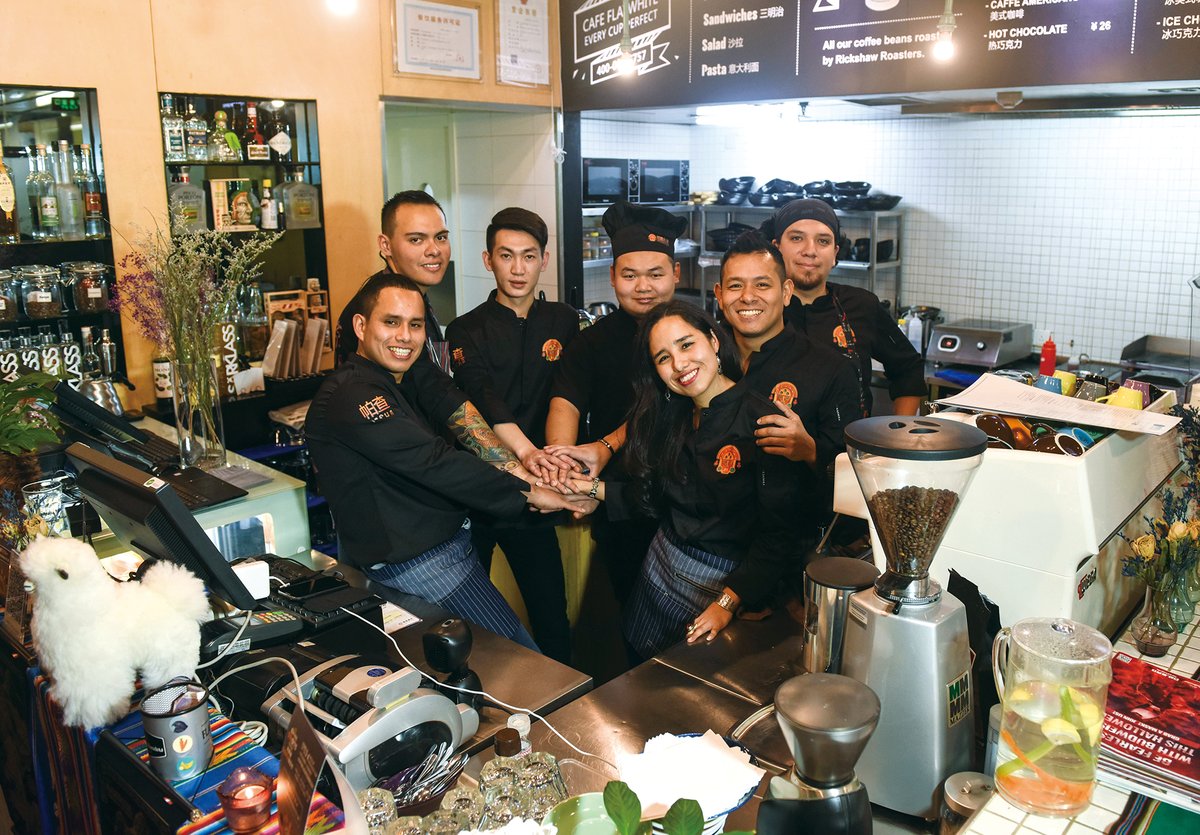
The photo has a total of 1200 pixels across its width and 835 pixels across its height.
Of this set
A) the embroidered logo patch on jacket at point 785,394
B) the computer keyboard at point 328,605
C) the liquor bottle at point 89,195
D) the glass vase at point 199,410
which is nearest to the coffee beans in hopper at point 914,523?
the embroidered logo patch on jacket at point 785,394

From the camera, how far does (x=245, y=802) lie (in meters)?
1.35

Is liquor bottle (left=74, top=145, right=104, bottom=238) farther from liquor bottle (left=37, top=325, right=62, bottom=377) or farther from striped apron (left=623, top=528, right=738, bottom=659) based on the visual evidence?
striped apron (left=623, top=528, right=738, bottom=659)

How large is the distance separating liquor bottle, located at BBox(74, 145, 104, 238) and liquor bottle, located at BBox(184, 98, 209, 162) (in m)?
0.37

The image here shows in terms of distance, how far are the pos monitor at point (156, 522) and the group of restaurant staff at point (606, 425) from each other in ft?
2.22

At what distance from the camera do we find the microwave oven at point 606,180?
16.7 feet

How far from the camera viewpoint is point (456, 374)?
10.7ft

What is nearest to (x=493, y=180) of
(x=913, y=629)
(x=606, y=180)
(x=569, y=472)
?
(x=606, y=180)

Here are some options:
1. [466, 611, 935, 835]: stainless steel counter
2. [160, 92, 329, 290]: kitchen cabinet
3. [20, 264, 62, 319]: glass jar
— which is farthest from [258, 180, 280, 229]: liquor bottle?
[466, 611, 935, 835]: stainless steel counter

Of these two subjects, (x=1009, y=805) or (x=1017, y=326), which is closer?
(x=1009, y=805)

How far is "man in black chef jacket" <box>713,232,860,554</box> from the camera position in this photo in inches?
98.7

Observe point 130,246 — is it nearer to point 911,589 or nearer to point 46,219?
point 46,219

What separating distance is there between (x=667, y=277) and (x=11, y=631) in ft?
6.56

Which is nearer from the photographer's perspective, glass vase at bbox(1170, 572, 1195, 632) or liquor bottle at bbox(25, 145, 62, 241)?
glass vase at bbox(1170, 572, 1195, 632)

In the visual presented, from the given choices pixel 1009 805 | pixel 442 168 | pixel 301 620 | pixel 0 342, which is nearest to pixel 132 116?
pixel 0 342
